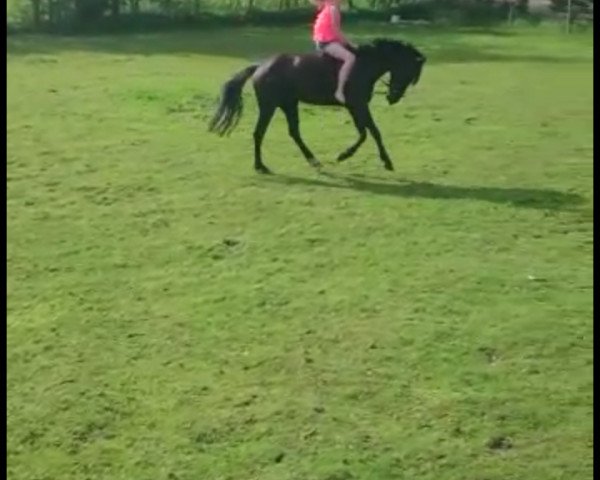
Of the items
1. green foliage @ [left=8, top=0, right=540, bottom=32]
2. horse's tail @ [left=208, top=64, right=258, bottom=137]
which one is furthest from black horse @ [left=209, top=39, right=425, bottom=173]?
green foliage @ [left=8, top=0, right=540, bottom=32]

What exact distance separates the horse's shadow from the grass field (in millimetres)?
40

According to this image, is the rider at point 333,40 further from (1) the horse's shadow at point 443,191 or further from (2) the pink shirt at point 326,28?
(1) the horse's shadow at point 443,191

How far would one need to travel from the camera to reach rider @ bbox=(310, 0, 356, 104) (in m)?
11.1

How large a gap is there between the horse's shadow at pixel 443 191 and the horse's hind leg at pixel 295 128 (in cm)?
36

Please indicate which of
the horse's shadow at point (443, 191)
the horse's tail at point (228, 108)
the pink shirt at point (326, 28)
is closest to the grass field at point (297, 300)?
the horse's shadow at point (443, 191)

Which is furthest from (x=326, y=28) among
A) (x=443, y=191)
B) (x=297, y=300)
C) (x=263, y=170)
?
(x=297, y=300)

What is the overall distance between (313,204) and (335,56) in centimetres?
151

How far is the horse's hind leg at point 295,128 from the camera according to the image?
11.6 meters

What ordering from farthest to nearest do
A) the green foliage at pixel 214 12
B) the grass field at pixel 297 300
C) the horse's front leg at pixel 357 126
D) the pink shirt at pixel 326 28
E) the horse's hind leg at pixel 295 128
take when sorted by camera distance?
the green foliage at pixel 214 12 < the horse's hind leg at pixel 295 128 < the horse's front leg at pixel 357 126 < the pink shirt at pixel 326 28 < the grass field at pixel 297 300

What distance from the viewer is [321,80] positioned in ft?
37.1

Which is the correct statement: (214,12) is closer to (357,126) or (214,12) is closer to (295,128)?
(295,128)

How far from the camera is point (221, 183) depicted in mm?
11195

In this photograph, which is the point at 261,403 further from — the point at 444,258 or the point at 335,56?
the point at 335,56

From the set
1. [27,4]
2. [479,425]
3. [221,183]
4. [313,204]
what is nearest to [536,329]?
[479,425]
